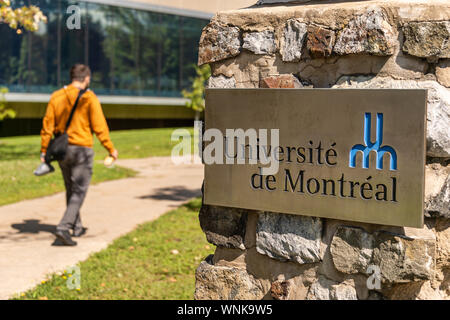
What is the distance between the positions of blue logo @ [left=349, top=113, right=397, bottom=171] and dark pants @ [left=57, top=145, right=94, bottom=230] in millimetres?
4094

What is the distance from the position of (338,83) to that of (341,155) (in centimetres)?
33

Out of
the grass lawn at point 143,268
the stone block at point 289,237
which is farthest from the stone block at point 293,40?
the grass lawn at point 143,268

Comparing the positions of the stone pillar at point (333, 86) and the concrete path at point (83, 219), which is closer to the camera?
the stone pillar at point (333, 86)

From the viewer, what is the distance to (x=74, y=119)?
20.5ft

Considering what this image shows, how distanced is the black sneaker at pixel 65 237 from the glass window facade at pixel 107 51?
14.0 meters

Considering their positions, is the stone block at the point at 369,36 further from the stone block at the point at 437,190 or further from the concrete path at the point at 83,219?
the concrete path at the point at 83,219

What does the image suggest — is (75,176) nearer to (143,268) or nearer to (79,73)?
(79,73)

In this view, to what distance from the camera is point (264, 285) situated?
303 centimetres

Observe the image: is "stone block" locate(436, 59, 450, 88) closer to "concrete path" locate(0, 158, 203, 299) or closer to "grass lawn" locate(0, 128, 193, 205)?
"concrete path" locate(0, 158, 203, 299)

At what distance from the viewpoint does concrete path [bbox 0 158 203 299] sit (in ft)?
18.4

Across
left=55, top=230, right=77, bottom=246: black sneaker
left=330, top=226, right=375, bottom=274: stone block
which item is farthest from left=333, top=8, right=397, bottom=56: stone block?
left=55, top=230, right=77, bottom=246: black sneaker

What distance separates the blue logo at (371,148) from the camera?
2588mm

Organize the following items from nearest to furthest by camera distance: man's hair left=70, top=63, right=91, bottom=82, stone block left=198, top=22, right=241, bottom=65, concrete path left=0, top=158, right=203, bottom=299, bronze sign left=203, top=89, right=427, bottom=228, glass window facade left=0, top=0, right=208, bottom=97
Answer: bronze sign left=203, top=89, right=427, bottom=228, stone block left=198, top=22, right=241, bottom=65, concrete path left=0, top=158, right=203, bottom=299, man's hair left=70, top=63, right=91, bottom=82, glass window facade left=0, top=0, right=208, bottom=97
